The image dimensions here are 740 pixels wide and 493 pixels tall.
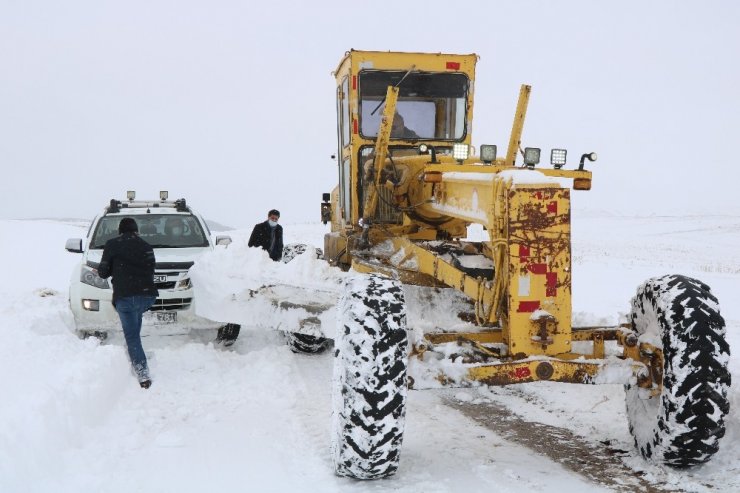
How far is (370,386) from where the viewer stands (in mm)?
3936

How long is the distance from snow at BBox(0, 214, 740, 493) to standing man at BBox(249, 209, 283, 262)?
4.98ft

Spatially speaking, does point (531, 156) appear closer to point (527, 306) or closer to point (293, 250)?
point (527, 306)

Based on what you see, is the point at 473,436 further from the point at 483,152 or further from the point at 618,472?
the point at 483,152

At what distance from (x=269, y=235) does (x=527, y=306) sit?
612 cm

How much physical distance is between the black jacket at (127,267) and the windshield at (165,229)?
183 centimetres

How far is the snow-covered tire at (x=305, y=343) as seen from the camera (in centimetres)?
750

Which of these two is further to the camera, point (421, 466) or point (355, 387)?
point (421, 466)

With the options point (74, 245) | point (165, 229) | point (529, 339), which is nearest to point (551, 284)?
point (529, 339)

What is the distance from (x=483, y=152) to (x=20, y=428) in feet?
12.0

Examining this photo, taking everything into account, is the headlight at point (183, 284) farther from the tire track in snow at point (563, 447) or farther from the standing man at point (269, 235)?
the tire track in snow at point (563, 447)

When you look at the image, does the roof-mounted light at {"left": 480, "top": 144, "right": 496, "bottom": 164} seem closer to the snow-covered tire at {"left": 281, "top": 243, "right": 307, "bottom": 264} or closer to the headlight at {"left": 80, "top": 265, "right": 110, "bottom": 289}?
the snow-covered tire at {"left": 281, "top": 243, "right": 307, "bottom": 264}

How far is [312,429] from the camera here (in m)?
5.18

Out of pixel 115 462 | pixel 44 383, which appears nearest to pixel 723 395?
pixel 115 462

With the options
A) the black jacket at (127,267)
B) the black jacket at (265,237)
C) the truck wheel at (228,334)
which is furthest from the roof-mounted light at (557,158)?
the black jacket at (265,237)
